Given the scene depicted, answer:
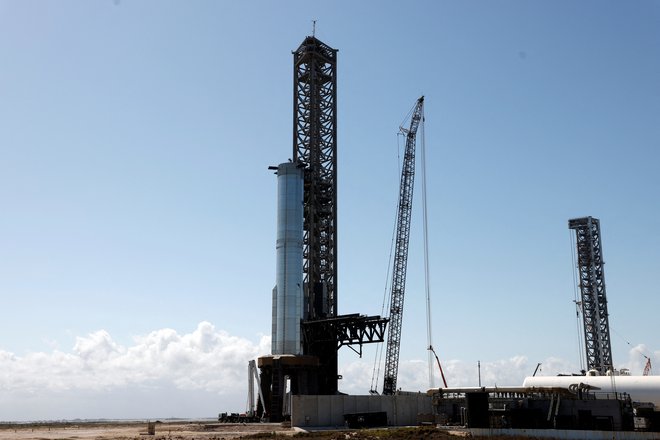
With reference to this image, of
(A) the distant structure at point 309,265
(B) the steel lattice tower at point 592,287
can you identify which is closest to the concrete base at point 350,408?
(A) the distant structure at point 309,265

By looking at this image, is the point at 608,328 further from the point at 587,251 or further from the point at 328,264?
the point at 328,264

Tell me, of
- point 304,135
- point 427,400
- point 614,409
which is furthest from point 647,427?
point 304,135

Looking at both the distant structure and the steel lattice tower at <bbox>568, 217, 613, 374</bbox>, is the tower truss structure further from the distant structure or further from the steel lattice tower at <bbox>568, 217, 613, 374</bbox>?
the steel lattice tower at <bbox>568, 217, 613, 374</bbox>

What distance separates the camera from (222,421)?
108 metres

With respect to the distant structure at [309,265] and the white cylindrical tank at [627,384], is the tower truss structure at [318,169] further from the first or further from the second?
the white cylindrical tank at [627,384]

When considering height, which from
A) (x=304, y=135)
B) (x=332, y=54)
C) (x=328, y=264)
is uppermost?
(x=332, y=54)

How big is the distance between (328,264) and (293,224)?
45.0 ft

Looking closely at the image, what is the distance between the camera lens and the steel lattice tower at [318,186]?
112312 millimetres


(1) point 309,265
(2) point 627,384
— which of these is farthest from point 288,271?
(2) point 627,384

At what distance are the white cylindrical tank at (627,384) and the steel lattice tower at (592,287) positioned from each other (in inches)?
2371

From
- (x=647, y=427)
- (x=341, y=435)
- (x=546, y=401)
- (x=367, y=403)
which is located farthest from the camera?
(x=367, y=403)

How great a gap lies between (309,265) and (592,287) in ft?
229

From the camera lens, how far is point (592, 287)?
492 ft

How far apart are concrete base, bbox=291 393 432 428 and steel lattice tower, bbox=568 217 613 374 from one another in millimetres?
70362
